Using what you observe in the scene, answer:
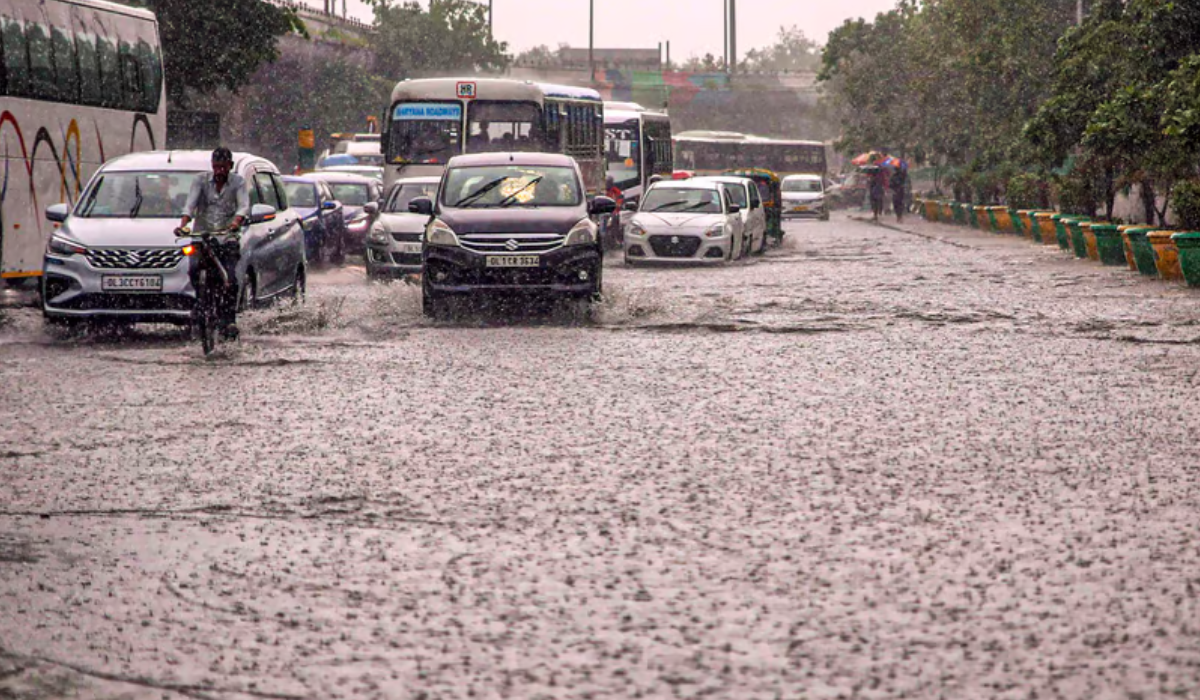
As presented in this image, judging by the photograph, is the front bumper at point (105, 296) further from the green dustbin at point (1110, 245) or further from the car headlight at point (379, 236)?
the green dustbin at point (1110, 245)

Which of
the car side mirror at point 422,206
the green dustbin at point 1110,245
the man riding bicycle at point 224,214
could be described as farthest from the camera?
the green dustbin at point 1110,245

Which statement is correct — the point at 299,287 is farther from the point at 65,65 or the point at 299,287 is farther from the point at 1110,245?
the point at 1110,245

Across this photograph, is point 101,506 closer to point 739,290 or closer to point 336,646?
point 336,646

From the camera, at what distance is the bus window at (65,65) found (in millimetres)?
21594

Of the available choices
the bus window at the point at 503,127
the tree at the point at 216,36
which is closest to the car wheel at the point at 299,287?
the bus window at the point at 503,127

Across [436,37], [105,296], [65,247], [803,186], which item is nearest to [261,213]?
[105,296]

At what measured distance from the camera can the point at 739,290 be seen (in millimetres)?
24062

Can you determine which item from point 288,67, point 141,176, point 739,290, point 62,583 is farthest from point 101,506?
point 288,67

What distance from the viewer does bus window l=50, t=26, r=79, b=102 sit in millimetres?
21594

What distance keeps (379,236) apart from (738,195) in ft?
34.7

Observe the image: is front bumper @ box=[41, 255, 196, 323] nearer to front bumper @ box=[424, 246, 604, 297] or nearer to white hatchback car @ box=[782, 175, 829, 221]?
front bumper @ box=[424, 246, 604, 297]

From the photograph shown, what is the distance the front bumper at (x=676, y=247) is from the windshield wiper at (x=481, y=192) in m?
10.7

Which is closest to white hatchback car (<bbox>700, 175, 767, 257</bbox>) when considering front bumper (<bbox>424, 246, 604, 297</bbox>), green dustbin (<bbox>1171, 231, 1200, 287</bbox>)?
green dustbin (<bbox>1171, 231, 1200, 287</bbox>)

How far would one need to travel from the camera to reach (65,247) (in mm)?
16562
